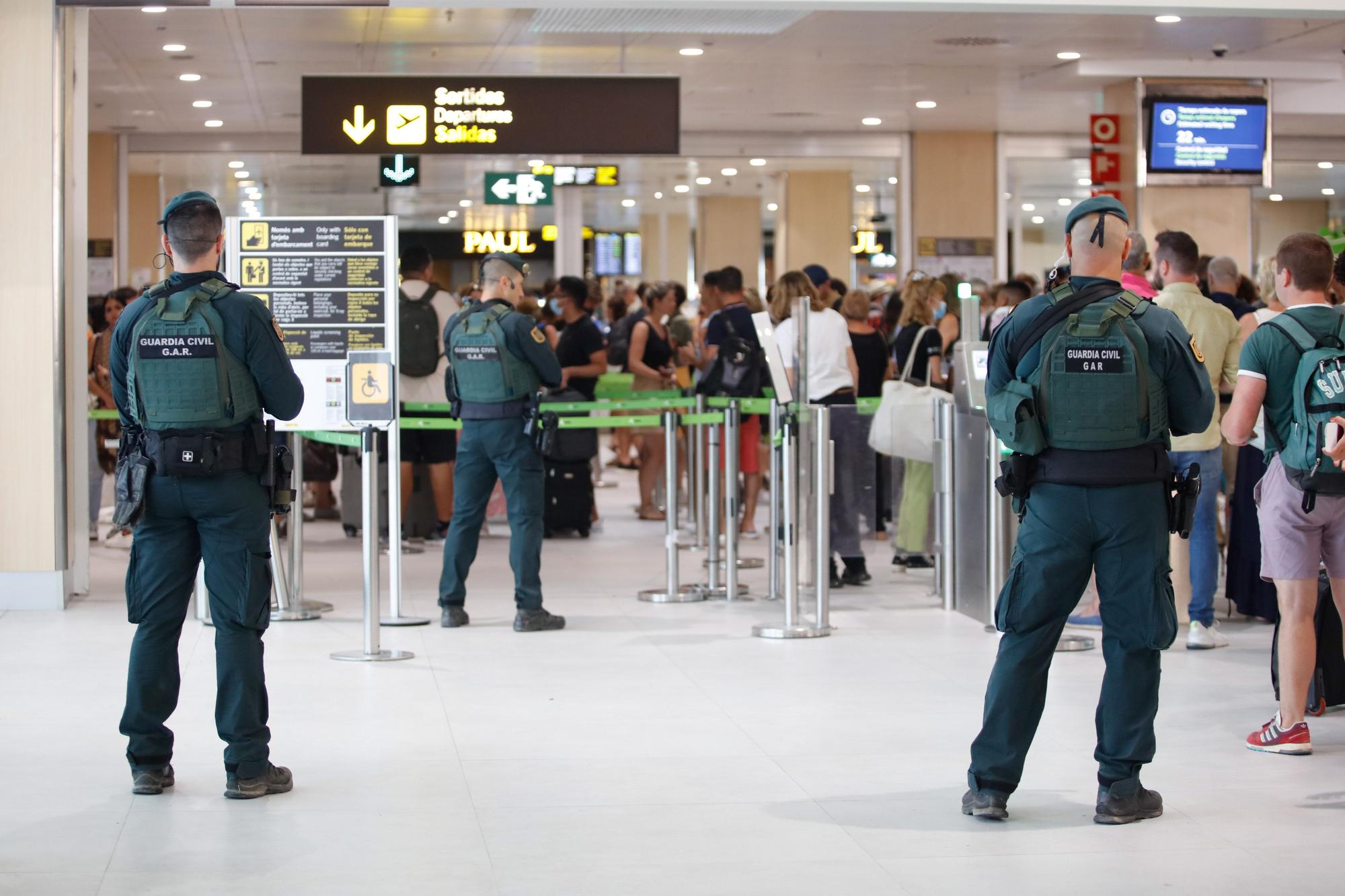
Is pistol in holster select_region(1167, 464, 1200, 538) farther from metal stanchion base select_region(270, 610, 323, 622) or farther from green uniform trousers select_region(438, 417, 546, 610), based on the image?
metal stanchion base select_region(270, 610, 323, 622)

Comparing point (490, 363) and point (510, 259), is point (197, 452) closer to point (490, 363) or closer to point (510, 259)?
point (490, 363)

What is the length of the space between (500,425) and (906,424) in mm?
2179

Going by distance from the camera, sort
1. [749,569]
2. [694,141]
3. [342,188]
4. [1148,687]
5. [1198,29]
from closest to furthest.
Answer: [1148,687] → [749,569] → [1198,29] → [694,141] → [342,188]

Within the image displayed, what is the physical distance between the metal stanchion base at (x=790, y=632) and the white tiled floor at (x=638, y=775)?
0.07 metres

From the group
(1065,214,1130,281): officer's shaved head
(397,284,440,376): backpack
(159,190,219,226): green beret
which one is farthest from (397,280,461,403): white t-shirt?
(1065,214,1130,281): officer's shaved head

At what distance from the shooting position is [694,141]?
1700 centimetres

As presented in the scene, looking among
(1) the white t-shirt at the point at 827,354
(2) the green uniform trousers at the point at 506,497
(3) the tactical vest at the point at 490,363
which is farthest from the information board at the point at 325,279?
(1) the white t-shirt at the point at 827,354

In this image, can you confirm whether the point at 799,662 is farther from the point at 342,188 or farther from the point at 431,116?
the point at 342,188

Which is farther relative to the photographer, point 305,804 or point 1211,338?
point 1211,338

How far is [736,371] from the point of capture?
8.73 m

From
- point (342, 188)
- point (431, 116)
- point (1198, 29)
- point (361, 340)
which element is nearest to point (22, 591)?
point (361, 340)

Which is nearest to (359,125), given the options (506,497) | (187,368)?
(506,497)

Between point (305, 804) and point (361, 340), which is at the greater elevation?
point (361, 340)

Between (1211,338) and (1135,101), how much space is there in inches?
266
